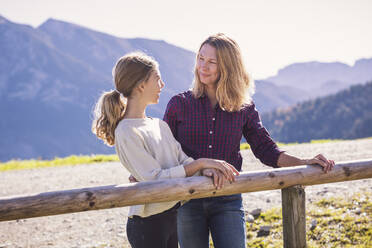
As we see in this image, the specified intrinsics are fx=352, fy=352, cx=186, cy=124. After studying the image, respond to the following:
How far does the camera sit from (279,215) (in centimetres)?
577

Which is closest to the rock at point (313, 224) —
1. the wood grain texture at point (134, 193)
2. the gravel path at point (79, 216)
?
the gravel path at point (79, 216)

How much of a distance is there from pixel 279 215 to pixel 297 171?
318 cm

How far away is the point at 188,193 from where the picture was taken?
2463 mm

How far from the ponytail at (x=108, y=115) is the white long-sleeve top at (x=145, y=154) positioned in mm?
116

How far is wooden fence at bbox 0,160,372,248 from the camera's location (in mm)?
2195

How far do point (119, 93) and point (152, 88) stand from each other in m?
0.26

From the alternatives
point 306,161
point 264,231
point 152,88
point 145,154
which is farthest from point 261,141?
point 264,231

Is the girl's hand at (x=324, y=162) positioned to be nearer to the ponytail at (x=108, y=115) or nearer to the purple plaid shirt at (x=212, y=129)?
the purple plaid shirt at (x=212, y=129)

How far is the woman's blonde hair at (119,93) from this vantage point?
2.61 meters

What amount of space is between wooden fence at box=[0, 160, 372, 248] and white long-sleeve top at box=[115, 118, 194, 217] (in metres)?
0.09

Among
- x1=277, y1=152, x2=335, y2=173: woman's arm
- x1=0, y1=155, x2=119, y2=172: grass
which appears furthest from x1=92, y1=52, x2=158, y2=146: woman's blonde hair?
x1=0, y1=155, x2=119, y2=172: grass

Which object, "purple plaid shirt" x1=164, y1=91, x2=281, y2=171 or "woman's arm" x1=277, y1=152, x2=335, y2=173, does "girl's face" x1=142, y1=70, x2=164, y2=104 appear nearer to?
"purple plaid shirt" x1=164, y1=91, x2=281, y2=171

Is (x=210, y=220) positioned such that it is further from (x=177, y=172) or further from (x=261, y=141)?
(x=261, y=141)

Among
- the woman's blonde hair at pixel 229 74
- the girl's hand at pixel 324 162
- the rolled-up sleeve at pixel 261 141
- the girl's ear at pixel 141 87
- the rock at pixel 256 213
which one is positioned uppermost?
the woman's blonde hair at pixel 229 74
